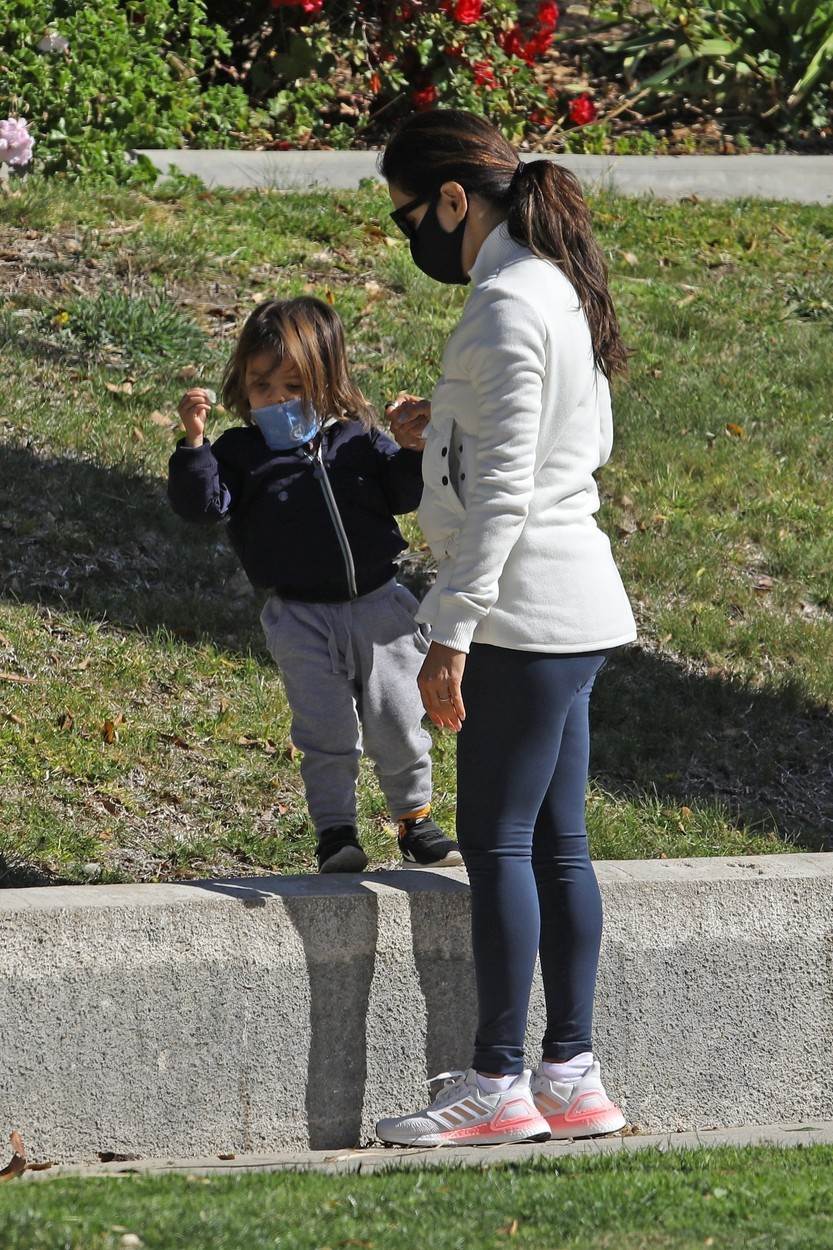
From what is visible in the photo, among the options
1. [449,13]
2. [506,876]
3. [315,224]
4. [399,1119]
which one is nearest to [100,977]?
[399,1119]

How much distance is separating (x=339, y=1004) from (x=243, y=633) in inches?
70.1

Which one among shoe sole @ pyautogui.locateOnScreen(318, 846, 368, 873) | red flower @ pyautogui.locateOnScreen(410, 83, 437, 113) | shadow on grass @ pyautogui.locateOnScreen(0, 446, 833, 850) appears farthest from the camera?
red flower @ pyautogui.locateOnScreen(410, 83, 437, 113)

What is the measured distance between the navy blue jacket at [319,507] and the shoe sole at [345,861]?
574mm

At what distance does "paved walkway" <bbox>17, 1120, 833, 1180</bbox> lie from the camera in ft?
10.5

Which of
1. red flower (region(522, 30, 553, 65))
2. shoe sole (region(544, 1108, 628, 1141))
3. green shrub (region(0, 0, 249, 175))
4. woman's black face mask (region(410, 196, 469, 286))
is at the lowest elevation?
shoe sole (region(544, 1108, 628, 1141))

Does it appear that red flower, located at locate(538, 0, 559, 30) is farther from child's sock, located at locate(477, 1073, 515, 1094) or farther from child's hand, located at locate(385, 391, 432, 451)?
child's sock, located at locate(477, 1073, 515, 1094)

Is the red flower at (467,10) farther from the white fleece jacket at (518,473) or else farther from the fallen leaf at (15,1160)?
the fallen leaf at (15,1160)

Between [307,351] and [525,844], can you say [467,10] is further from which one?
[525,844]

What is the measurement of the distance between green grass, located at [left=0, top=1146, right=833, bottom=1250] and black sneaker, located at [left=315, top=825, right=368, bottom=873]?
778 millimetres

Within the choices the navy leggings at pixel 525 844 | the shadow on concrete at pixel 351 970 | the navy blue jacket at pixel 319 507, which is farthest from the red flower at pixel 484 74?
the navy leggings at pixel 525 844

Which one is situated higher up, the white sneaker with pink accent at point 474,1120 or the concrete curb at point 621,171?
the concrete curb at point 621,171

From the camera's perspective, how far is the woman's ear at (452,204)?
3.23m

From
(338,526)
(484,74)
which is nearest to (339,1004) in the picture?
(338,526)

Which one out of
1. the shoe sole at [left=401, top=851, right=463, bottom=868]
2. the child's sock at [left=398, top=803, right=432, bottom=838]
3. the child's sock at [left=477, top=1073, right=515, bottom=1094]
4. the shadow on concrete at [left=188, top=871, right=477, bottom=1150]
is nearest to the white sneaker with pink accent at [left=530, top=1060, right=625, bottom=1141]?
the child's sock at [left=477, top=1073, right=515, bottom=1094]
